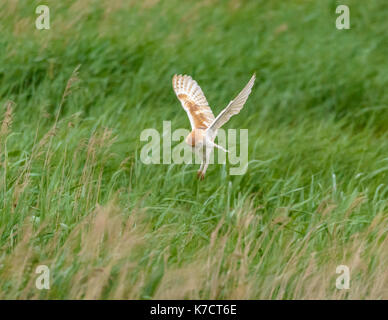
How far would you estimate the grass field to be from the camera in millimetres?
4238

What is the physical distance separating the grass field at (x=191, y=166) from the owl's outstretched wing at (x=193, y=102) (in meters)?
0.58

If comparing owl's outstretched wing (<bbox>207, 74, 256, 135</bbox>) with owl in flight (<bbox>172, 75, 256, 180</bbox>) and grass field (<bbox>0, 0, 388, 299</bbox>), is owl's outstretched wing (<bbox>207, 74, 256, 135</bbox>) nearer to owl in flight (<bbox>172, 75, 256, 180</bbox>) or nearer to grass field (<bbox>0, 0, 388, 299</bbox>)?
owl in flight (<bbox>172, 75, 256, 180</bbox>)

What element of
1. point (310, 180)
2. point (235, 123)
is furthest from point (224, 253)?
point (235, 123)

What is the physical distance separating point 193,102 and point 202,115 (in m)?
0.18

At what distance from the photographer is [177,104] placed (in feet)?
23.2

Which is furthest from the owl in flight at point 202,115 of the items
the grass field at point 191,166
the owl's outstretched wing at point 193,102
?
the grass field at point 191,166

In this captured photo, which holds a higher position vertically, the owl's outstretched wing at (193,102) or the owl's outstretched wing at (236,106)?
the owl's outstretched wing at (193,102)

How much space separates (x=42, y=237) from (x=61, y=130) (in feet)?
5.27

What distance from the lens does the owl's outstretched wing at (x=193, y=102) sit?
4.21 m

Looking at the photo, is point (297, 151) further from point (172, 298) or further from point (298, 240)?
point (172, 298)

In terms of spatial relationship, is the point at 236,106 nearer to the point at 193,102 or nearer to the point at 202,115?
the point at 202,115

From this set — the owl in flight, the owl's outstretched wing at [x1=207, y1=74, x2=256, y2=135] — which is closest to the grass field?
the owl in flight

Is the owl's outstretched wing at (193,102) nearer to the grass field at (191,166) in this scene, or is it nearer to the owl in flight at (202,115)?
the owl in flight at (202,115)

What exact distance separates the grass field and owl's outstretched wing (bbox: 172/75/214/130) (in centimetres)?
Result: 58
